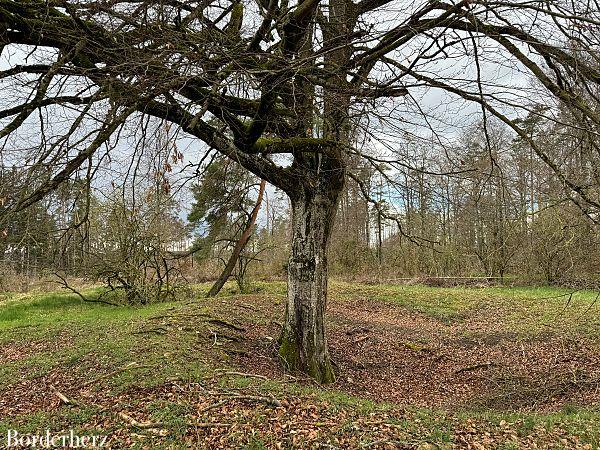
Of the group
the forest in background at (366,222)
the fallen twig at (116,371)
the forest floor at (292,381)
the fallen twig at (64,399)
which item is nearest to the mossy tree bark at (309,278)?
the forest floor at (292,381)

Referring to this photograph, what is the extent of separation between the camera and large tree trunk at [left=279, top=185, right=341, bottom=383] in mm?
6680

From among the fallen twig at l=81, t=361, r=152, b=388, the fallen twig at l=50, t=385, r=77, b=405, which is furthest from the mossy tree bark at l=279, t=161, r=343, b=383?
the fallen twig at l=50, t=385, r=77, b=405

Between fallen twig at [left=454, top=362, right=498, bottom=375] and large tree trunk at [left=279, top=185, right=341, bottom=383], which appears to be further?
fallen twig at [left=454, top=362, right=498, bottom=375]

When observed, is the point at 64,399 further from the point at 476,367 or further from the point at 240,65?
the point at 476,367

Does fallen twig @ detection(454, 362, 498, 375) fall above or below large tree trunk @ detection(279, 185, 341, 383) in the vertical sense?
below

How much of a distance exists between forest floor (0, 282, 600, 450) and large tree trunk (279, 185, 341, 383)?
35 centimetres

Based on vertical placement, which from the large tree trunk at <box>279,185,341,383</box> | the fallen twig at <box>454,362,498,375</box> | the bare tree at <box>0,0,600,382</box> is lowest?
the fallen twig at <box>454,362,498,375</box>

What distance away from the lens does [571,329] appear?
10.2 meters

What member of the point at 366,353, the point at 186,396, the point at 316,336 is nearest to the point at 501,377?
the point at 366,353

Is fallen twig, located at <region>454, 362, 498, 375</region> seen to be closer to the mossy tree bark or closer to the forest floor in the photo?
the forest floor

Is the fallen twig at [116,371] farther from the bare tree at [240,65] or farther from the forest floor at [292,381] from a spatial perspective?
the bare tree at [240,65]

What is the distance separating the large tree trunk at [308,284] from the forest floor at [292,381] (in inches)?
13.6

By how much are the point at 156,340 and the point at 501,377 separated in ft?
18.7

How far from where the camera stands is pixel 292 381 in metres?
6.14
